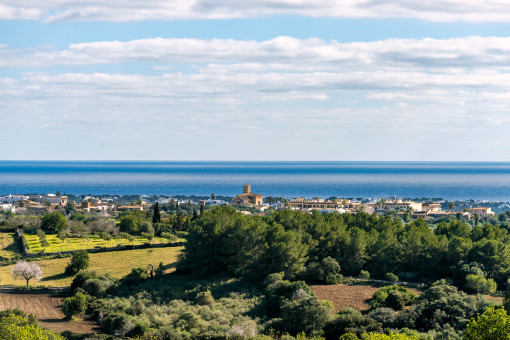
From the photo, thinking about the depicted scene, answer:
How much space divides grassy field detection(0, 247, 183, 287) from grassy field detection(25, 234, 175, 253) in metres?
4.44

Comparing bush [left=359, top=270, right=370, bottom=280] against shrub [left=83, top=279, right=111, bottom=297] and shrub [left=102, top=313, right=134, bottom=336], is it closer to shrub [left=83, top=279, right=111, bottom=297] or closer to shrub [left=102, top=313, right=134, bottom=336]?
shrub [left=102, top=313, right=134, bottom=336]

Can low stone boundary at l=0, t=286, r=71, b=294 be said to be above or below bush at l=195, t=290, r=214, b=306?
below

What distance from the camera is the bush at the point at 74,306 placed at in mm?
39750

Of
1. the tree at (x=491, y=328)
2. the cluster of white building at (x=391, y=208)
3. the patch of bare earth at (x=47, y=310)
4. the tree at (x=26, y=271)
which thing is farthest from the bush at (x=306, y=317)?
the cluster of white building at (x=391, y=208)

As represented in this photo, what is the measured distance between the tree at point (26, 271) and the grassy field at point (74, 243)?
1126cm

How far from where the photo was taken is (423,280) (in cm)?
4594

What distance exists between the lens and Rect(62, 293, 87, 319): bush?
3975 centimetres

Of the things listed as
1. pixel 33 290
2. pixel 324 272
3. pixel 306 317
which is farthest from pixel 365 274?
pixel 33 290

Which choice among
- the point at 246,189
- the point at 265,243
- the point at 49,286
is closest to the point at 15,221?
the point at 49,286

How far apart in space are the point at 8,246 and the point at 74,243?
277 inches

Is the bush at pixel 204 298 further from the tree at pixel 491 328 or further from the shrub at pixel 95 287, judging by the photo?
the tree at pixel 491 328

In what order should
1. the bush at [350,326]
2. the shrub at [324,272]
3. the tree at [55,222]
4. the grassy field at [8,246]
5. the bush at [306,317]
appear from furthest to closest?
the tree at [55,222] < the grassy field at [8,246] < the shrub at [324,272] < the bush at [306,317] < the bush at [350,326]

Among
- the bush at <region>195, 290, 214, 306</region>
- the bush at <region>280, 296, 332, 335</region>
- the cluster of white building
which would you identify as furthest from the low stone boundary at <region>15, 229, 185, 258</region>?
the cluster of white building

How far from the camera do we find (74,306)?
3994 centimetres
